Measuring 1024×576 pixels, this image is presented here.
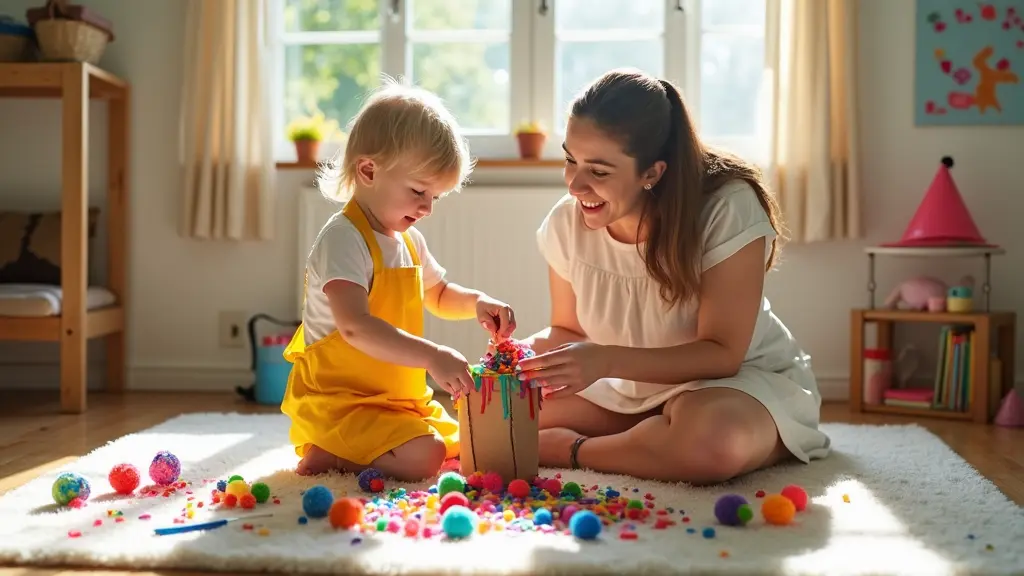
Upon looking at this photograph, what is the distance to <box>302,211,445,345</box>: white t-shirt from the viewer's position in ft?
6.25

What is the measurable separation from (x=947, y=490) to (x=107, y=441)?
190cm

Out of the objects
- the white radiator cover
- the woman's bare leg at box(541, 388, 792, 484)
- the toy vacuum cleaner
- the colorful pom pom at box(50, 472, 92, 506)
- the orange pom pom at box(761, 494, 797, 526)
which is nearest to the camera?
the orange pom pom at box(761, 494, 797, 526)

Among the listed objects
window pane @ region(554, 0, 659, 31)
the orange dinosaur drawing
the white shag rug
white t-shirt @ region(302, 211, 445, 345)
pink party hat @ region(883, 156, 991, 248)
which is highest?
window pane @ region(554, 0, 659, 31)

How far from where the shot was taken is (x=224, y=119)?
3.50 metres

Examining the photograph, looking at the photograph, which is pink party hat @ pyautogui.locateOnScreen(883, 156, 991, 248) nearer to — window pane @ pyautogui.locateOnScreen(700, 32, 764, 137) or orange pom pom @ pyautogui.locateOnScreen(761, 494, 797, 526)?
window pane @ pyautogui.locateOnScreen(700, 32, 764, 137)

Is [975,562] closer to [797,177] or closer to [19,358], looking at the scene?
[797,177]

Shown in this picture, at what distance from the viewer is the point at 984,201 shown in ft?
11.1

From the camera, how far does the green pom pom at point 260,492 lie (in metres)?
1.74

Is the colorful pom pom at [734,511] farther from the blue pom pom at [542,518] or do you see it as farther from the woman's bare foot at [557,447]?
the woman's bare foot at [557,447]

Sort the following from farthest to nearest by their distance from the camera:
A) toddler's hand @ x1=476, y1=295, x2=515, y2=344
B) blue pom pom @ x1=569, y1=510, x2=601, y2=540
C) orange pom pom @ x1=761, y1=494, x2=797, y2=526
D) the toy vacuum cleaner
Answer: the toy vacuum cleaner
toddler's hand @ x1=476, y1=295, x2=515, y2=344
orange pom pom @ x1=761, y1=494, x2=797, y2=526
blue pom pom @ x1=569, y1=510, x2=601, y2=540

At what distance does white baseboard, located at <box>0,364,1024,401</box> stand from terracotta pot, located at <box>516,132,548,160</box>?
0.87 metres

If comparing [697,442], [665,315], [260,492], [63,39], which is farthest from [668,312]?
[63,39]

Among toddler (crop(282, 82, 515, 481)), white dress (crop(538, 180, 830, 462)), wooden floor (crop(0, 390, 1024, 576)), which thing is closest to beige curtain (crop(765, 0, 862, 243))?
wooden floor (crop(0, 390, 1024, 576))

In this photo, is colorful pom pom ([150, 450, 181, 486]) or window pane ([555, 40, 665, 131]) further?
window pane ([555, 40, 665, 131])
